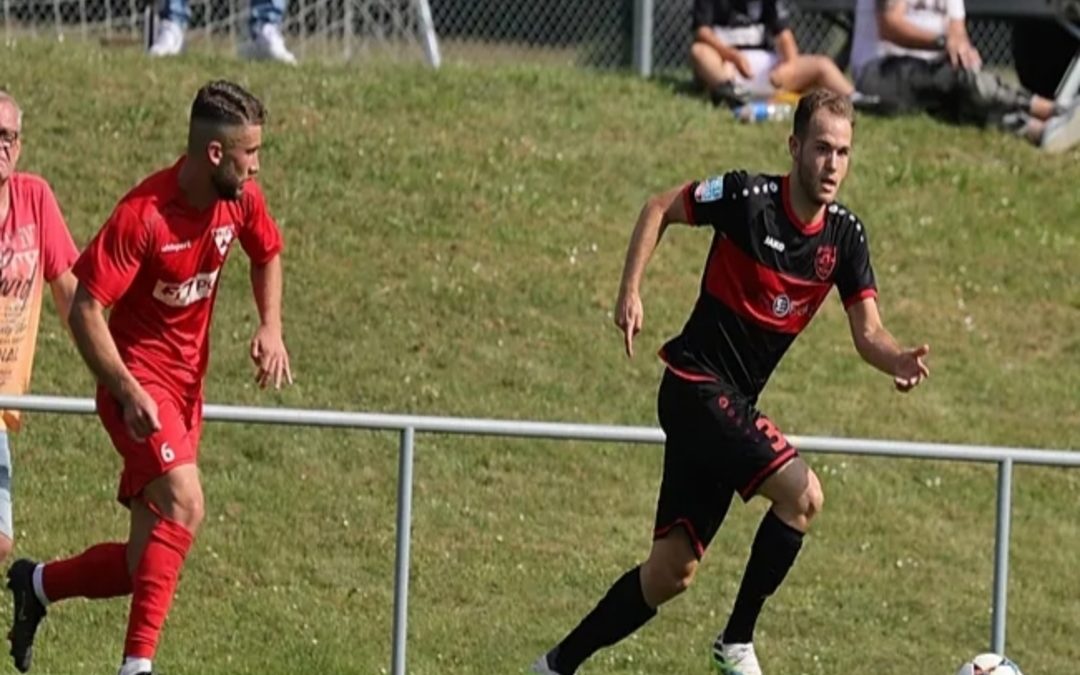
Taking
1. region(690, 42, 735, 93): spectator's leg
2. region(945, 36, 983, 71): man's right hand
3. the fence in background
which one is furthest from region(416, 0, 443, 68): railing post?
region(945, 36, 983, 71): man's right hand

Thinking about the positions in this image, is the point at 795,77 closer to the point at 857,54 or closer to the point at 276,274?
the point at 857,54

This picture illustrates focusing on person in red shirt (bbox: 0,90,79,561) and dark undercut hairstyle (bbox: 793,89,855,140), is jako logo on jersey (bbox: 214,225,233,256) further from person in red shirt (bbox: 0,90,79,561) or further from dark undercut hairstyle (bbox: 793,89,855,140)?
dark undercut hairstyle (bbox: 793,89,855,140)

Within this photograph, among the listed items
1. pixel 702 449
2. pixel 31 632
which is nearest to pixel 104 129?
pixel 31 632

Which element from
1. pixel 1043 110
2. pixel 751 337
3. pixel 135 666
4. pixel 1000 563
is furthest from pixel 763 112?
pixel 135 666

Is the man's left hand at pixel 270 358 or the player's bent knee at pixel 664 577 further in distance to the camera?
the player's bent knee at pixel 664 577

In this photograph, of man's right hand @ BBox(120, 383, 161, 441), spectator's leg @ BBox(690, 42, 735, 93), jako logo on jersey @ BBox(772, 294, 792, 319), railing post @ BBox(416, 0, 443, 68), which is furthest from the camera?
railing post @ BBox(416, 0, 443, 68)

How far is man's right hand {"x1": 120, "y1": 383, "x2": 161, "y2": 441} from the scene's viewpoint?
724 cm

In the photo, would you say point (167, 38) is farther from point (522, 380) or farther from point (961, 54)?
point (961, 54)

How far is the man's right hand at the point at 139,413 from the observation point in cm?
724

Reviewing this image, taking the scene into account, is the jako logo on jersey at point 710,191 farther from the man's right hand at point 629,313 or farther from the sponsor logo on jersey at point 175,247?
the sponsor logo on jersey at point 175,247

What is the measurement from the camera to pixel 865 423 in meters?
12.5

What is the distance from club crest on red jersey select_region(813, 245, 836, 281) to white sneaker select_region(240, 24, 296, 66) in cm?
876

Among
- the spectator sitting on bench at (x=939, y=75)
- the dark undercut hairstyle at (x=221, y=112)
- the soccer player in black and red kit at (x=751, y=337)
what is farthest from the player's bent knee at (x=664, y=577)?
the spectator sitting on bench at (x=939, y=75)

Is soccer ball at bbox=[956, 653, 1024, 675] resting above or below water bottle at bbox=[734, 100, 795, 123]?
above
